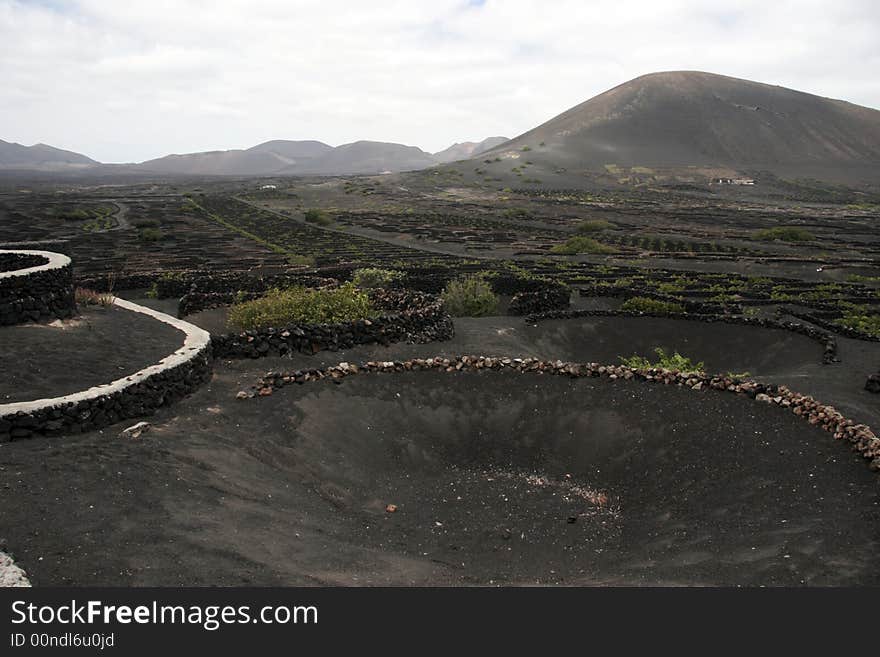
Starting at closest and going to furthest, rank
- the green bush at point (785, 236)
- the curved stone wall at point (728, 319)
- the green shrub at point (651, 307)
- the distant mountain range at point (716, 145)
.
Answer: the curved stone wall at point (728, 319), the green shrub at point (651, 307), the green bush at point (785, 236), the distant mountain range at point (716, 145)

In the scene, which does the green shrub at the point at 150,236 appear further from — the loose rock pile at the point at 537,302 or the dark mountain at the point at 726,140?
the dark mountain at the point at 726,140

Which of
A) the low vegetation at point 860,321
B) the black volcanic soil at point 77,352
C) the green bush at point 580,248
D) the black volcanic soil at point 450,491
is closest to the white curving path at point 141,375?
the black volcanic soil at point 77,352

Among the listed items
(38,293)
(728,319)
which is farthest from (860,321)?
(38,293)

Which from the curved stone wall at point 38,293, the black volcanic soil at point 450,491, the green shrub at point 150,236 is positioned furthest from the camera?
the green shrub at point 150,236

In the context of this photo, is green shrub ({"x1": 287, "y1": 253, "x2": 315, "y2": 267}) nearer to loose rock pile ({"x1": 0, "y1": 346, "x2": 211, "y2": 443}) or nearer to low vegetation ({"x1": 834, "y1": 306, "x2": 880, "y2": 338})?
loose rock pile ({"x1": 0, "y1": 346, "x2": 211, "y2": 443})

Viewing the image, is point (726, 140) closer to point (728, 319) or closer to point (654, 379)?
point (728, 319)

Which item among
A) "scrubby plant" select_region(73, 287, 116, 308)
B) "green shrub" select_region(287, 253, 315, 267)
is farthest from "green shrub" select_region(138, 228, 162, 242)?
"scrubby plant" select_region(73, 287, 116, 308)
